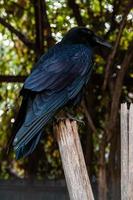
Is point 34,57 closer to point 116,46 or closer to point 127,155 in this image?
point 116,46

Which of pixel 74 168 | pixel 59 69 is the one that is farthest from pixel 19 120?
pixel 74 168

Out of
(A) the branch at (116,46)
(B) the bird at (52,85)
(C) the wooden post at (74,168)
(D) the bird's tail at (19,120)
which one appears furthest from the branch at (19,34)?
(C) the wooden post at (74,168)

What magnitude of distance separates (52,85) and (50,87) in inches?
0.9

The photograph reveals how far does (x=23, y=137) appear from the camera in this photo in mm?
3049

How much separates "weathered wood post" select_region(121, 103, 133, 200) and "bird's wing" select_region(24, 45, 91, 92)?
0.76 m

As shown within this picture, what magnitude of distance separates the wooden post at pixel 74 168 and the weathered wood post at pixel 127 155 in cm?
15

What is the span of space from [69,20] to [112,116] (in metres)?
1.17

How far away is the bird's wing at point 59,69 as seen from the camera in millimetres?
3492

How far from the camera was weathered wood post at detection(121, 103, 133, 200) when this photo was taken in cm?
270

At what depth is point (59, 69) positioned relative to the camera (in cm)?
371

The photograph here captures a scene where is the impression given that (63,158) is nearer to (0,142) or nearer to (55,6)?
(55,6)

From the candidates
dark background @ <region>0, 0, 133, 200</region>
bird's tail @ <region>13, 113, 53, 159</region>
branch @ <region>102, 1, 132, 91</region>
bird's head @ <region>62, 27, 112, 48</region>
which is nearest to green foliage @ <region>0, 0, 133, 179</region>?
dark background @ <region>0, 0, 133, 200</region>

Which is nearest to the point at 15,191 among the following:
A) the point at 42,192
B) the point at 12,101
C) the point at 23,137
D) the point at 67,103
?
the point at 42,192

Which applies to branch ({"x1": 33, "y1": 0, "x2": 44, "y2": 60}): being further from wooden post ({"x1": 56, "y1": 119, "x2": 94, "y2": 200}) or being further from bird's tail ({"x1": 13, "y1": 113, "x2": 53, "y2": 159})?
wooden post ({"x1": 56, "y1": 119, "x2": 94, "y2": 200})
